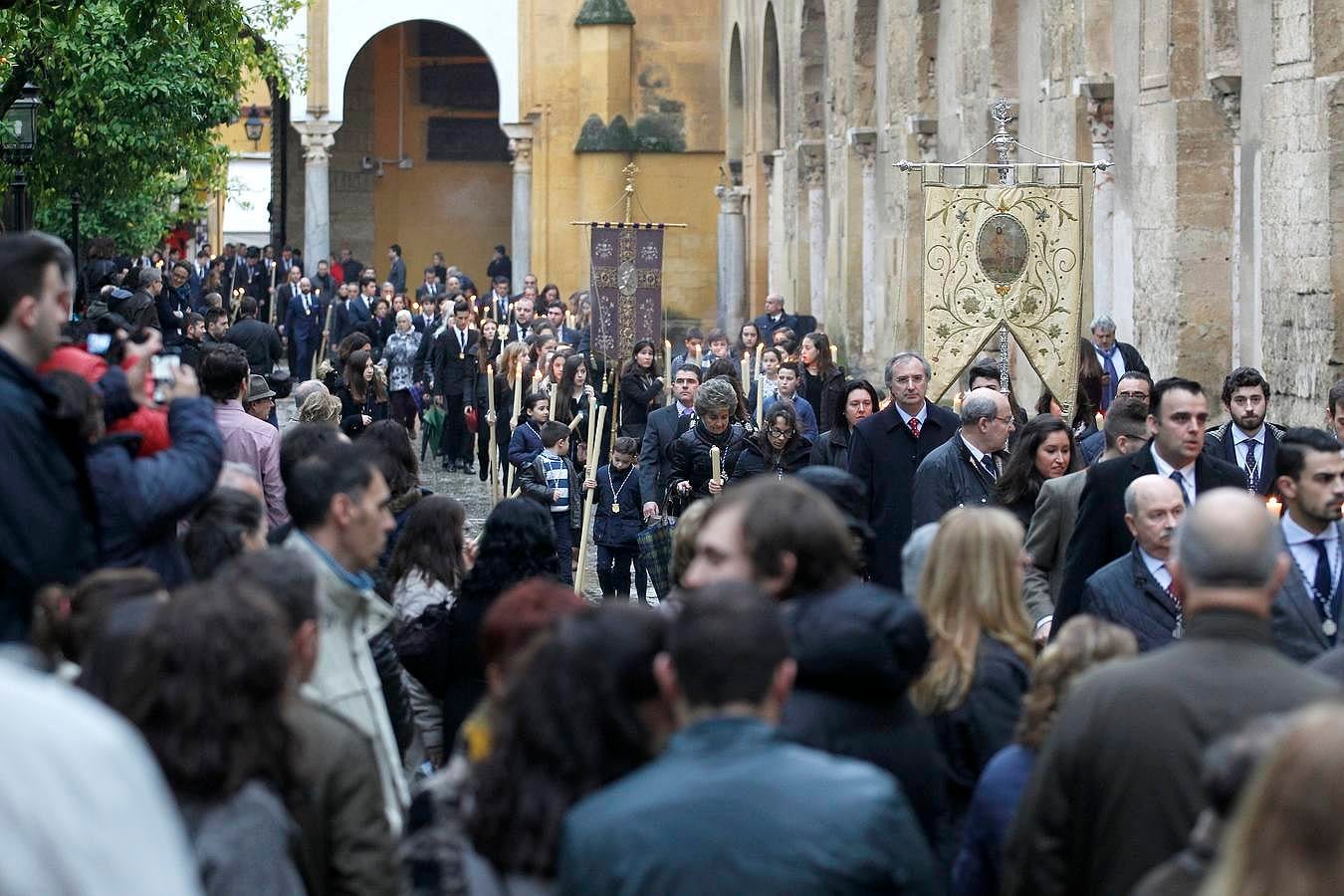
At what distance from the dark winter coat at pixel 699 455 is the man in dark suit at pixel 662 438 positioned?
4.5 inches

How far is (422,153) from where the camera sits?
149 feet

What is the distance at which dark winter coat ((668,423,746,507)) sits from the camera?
11.4m

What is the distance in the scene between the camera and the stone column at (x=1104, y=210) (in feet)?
56.1

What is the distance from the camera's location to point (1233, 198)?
15.3 metres

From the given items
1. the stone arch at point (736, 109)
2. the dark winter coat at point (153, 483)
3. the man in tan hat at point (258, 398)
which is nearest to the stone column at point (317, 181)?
the stone arch at point (736, 109)

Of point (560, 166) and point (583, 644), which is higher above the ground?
point (560, 166)

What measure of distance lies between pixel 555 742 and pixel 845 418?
7.93m

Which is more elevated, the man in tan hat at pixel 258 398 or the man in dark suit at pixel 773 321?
the man in dark suit at pixel 773 321

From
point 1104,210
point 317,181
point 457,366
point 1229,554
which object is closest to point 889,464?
point 1229,554

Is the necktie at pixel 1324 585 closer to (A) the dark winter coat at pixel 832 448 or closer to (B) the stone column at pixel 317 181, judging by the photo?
(A) the dark winter coat at pixel 832 448

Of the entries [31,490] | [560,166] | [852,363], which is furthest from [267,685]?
[560,166]

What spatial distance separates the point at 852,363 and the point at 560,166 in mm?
11471

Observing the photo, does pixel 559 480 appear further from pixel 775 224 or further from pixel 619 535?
pixel 775 224

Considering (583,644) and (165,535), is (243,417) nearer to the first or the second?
(165,535)
